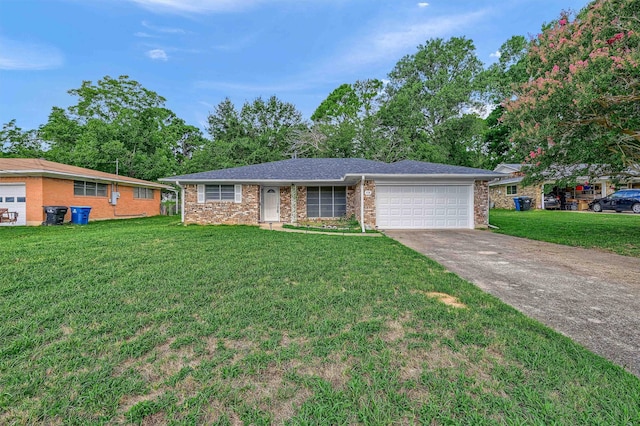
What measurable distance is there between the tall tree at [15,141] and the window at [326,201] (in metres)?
29.8

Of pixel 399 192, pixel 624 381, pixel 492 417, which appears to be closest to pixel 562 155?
pixel 399 192

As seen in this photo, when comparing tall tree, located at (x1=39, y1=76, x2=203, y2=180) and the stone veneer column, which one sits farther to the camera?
tall tree, located at (x1=39, y1=76, x2=203, y2=180)

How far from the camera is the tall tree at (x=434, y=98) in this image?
26250mm

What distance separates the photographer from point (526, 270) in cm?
527

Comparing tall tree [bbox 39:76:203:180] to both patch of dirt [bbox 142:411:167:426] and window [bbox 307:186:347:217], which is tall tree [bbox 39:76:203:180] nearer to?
window [bbox 307:186:347:217]

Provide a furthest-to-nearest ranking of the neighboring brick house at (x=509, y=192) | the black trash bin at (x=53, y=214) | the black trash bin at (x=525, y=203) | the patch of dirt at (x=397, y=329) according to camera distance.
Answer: the neighboring brick house at (x=509, y=192) → the black trash bin at (x=525, y=203) → the black trash bin at (x=53, y=214) → the patch of dirt at (x=397, y=329)

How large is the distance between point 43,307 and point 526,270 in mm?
7277

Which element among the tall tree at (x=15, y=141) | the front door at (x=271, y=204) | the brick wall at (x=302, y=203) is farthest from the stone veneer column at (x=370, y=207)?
the tall tree at (x=15, y=141)

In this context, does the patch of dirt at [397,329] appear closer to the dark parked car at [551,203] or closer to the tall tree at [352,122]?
the tall tree at [352,122]

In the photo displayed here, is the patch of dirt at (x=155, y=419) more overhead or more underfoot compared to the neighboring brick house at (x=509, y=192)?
more underfoot

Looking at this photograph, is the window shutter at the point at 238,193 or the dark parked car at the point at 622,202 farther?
the dark parked car at the point at 622,202

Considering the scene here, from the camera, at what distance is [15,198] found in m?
13.3

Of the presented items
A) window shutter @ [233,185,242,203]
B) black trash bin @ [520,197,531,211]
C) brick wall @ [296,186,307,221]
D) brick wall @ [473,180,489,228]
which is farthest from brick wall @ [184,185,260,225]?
black trash bin @ [520,197,531,211]

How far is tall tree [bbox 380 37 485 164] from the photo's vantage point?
26.2 meters
